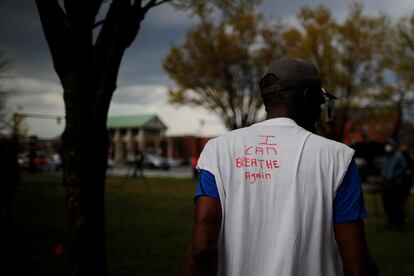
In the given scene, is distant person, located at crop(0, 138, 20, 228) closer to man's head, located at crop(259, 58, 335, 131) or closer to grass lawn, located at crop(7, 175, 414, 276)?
grass lawn, located at crop(7, 175, 414, 276)

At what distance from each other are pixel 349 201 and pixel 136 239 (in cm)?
691

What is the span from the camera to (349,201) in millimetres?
1665

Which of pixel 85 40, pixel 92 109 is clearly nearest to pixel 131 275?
pixel 92 109

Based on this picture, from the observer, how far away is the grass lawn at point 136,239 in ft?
20.6

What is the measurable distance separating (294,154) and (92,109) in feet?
10.0

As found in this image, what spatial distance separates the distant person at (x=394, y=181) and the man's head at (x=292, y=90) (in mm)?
8982

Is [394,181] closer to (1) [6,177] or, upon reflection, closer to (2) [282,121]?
(1) [6,177]

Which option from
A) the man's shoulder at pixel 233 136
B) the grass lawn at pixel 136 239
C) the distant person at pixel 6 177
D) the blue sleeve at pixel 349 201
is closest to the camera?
the blue sleeve at pixel 349 201

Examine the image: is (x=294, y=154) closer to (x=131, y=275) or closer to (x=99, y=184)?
(x=99, y=184)

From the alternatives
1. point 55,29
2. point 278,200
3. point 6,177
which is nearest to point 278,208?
point 278,200

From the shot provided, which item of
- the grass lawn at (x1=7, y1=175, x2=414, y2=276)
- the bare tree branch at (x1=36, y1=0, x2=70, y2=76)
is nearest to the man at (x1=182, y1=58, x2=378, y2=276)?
the bare tree branch at (x1=36, y1=0, x2=70, y2=76)

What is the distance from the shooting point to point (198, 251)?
172cm

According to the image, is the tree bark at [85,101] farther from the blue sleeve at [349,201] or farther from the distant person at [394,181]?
the distant person at [394,181]

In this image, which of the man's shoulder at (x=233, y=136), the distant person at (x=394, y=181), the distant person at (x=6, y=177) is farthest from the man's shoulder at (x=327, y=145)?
→ the distant person at (x=394, y=181)
